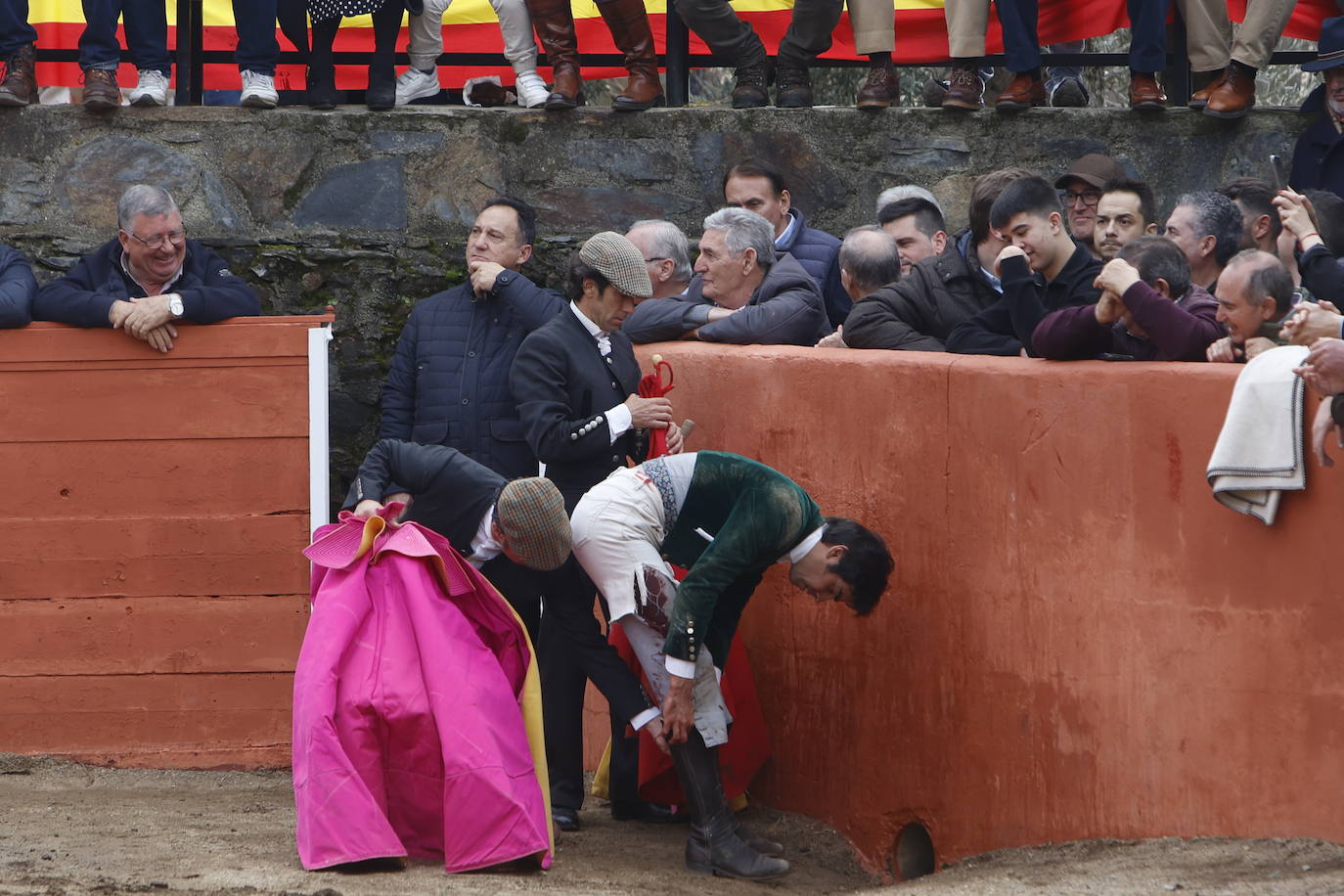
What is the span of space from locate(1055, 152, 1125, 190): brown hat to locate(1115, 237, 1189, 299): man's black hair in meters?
1.41

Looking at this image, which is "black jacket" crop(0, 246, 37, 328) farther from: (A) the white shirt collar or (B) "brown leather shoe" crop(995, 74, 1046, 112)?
(B) "brown leather shoe" crop(995, 74, 1046, 112)

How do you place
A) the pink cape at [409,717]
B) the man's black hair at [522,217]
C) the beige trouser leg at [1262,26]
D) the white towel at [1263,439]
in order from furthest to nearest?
the beige trouser leg at [1262,26], the man's black hair at [522,217], the pink cape at [409,717], the white towel at [1263,439]

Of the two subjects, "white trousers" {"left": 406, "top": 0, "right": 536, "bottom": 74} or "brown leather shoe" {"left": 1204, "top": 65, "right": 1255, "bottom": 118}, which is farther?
"white trousers" {"left": 406, "top": 0, "right": 536, "bottom": 74}

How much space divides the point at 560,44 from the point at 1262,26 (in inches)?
111

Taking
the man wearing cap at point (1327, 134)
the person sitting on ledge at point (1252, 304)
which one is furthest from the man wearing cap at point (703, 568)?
the man wearing cap at point (1327, 134)

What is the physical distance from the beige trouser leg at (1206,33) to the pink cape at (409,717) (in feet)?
13.2

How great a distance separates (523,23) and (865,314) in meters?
2.68

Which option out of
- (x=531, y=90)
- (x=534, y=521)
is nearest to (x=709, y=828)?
(x=534, y=521)

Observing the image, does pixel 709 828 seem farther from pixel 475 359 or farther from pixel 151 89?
pixel 151 89

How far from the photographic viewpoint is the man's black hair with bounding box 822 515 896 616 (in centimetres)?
495

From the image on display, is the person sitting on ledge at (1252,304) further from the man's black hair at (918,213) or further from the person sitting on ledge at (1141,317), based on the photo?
the man's black hair at (918,213)

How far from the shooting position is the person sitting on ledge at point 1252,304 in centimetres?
448

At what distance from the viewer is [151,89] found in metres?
7.49

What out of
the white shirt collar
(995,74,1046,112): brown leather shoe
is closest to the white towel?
the white shirt collar
